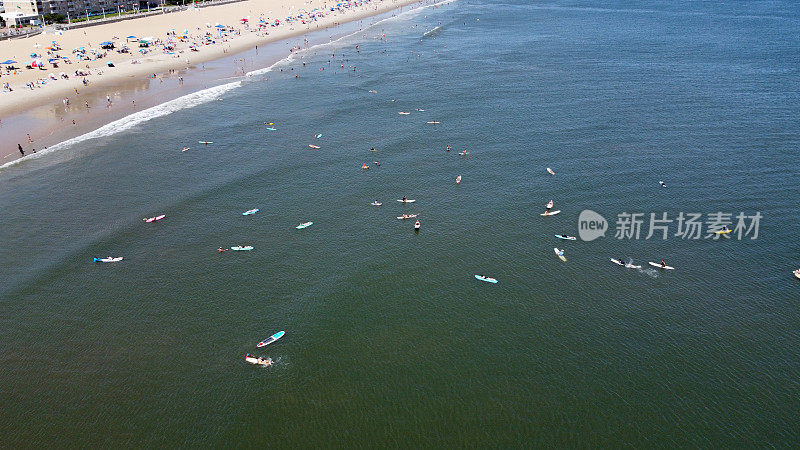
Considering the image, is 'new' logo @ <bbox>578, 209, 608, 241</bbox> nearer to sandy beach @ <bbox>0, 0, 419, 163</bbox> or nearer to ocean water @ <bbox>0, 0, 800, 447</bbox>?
ocean water @ <bbox>0, 0, 800, 447</bbox>

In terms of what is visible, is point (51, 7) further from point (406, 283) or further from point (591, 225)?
point (591, 225)

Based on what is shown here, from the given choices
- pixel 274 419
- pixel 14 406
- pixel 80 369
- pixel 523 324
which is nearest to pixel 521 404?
pixel 523 324

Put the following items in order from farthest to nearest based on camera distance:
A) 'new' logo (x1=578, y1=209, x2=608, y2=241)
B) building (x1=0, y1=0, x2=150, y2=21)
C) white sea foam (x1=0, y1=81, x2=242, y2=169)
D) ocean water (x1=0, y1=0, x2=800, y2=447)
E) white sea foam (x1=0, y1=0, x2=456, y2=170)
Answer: building (x1=0, y1=0, x2=150, y2=21) → white sea foam (x1=0, y1=81, x2=242, y2=169) → white sea foam (x1=0, y1=0, x2=456, y2=170) → 'new' logo (x1=578, y1=209, x2=608, y2=241) → ocean water (x1=0, y1=0, x2=800, y2=447)

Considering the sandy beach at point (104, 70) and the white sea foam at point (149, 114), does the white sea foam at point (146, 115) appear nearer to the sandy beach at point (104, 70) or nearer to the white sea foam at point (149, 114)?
the white sea foam at point (149, 114)

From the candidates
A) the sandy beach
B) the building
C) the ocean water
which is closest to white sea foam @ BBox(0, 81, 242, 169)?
the ocean water

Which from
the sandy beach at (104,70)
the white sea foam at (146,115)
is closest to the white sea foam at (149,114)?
the white sea foam at (146,115)

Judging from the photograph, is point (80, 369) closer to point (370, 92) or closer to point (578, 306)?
point (578, 306)
